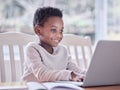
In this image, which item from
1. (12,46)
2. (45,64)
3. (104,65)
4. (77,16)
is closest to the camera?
(104,65)

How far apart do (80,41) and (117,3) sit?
3.60 feet

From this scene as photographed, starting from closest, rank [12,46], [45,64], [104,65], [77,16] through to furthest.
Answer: [104,65] → [45,64] → [12,46] → [77,16]

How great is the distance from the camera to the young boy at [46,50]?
140 centimetres

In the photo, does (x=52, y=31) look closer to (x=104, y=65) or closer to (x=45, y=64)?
(x=45, y=64)

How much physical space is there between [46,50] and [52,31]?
0.42 feet

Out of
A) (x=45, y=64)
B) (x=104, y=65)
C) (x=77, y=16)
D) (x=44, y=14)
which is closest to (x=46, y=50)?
(x=45, y=64)

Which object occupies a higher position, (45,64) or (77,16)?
(77,16)

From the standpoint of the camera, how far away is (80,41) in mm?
1867

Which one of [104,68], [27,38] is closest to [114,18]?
[27,38]

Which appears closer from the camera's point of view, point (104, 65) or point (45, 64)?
point (104, 65)

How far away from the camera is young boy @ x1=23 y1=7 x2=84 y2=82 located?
4.60ft

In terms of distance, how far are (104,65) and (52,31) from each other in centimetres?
56

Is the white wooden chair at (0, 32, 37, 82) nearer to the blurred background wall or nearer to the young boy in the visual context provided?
the young boy

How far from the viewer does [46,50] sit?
1532 mm
